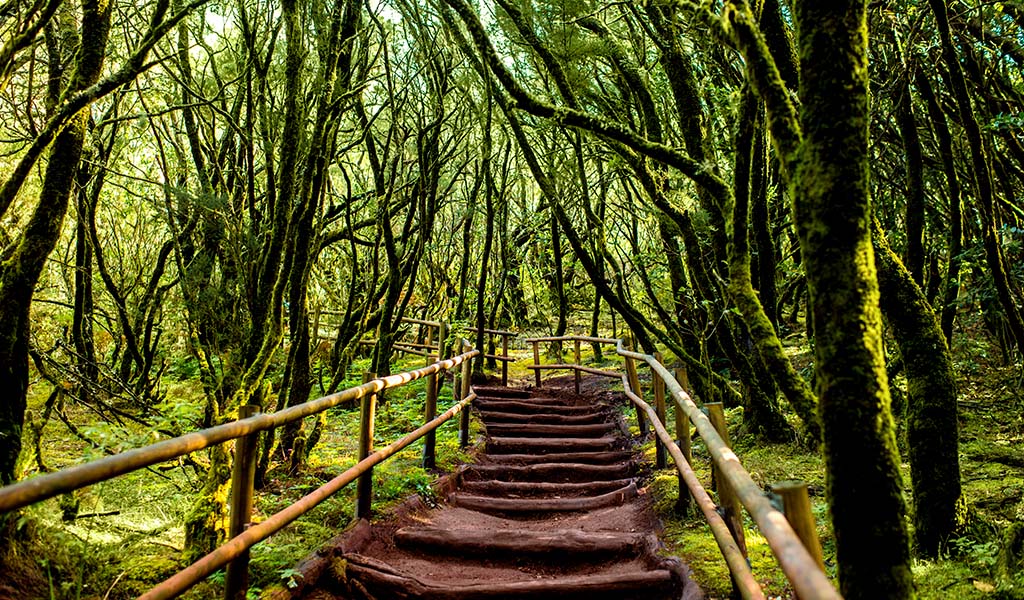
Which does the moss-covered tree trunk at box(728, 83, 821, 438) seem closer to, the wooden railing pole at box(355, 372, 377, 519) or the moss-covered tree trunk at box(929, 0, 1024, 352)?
the moss-covered tree trunk at box(929, 0, 1024, 352)

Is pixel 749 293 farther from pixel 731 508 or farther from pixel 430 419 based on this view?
pixel 430 419

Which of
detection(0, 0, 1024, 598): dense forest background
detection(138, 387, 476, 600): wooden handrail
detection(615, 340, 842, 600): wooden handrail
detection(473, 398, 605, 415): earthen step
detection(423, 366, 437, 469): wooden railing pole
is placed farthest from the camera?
detection(473, 398, 605, 415): earthen step

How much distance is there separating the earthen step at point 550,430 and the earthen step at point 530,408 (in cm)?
91

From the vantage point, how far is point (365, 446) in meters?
3.99

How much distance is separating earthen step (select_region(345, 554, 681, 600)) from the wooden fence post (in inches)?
31.5

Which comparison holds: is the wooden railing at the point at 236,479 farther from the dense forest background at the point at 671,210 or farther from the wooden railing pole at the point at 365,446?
the dense forest background at the point at 671,210

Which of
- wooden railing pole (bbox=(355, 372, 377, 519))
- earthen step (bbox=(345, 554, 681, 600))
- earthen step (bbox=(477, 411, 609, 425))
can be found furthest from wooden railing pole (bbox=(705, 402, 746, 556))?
earthen step (bbox=(477, 411, 609, 425))

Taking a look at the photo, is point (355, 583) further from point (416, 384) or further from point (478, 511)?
point (416, 384)

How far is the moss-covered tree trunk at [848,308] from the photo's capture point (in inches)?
66.4

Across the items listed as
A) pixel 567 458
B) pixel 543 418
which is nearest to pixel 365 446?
pixel 567 458

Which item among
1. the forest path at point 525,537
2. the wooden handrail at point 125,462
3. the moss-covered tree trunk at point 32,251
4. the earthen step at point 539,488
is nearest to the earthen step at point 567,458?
the forest path at point 525,537

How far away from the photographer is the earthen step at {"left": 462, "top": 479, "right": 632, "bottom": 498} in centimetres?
575

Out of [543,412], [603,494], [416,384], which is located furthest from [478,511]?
[416,384]

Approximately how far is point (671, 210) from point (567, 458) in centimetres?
294
